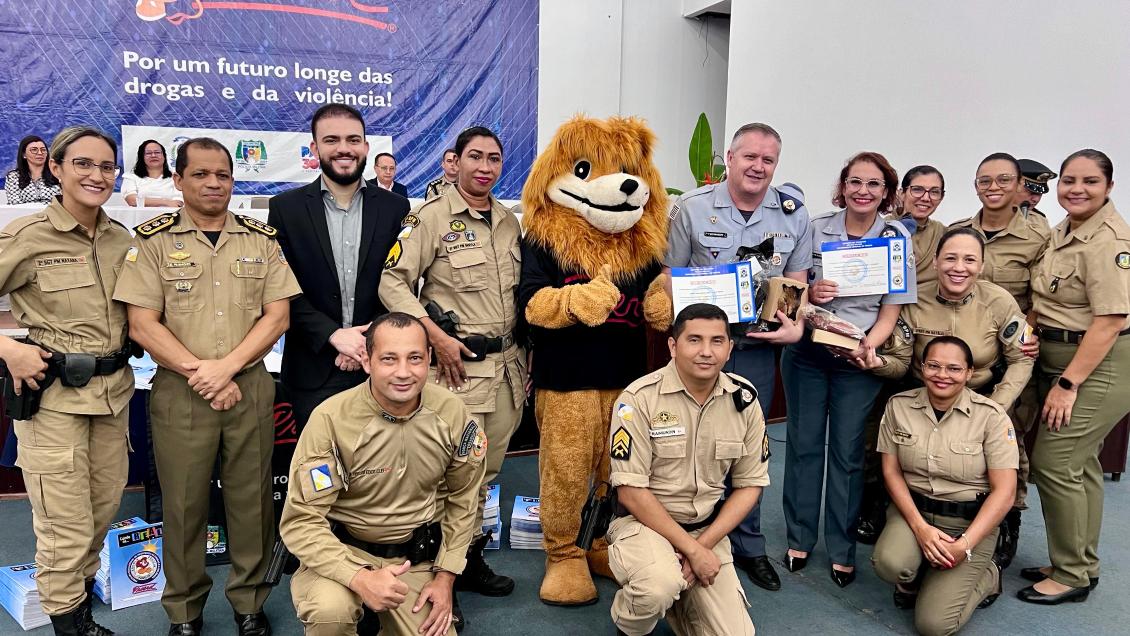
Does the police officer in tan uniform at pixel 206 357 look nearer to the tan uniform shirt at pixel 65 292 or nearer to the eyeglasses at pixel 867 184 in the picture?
the tan uniform shirt at pixel 65 292

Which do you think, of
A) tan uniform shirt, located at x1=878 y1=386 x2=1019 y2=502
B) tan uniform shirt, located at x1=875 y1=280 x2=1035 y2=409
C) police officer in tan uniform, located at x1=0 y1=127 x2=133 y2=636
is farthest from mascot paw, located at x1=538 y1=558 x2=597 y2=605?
police officer in tan uniform, located at x1=0 y1=127 x2=133 y2=636

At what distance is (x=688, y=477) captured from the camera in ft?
8.14

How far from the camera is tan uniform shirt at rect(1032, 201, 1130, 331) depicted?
2.67 metres

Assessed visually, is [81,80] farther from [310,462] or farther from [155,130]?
[310,462]

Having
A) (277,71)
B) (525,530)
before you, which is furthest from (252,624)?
(277,71)

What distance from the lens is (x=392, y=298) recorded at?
254 cm

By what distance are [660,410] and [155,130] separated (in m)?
6.09

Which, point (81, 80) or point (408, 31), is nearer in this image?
point (81, 80)

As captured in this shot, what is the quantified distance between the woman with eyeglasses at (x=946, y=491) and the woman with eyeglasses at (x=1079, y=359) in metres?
0.29

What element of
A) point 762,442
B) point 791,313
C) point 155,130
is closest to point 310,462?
point 762,442

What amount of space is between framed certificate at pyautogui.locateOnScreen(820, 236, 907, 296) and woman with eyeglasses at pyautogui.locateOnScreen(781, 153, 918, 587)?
4cm

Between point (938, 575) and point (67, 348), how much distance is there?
114 inches

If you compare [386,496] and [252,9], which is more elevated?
[252,9]

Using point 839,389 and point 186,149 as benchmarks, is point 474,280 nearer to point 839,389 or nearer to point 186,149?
point 186,149
